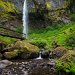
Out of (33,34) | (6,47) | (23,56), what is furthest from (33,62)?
(33,34)

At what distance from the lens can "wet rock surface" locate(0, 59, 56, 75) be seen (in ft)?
136

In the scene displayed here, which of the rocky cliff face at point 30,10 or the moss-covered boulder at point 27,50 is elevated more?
the rocky cliff face at point 30,10

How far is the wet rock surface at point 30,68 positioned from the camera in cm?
4144

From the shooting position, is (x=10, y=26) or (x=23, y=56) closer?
(x=23, y=56)

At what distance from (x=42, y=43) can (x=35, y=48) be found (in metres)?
3.84

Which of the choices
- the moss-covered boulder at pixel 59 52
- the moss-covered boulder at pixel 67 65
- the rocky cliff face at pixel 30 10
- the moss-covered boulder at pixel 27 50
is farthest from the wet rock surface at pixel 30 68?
the rocky cliff face at pixel 30 10

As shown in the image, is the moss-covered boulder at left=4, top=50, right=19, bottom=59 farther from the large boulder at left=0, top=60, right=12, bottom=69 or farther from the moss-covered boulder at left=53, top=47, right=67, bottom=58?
the moss-covered boulder at left=53, top=47, right=67, bottom=58

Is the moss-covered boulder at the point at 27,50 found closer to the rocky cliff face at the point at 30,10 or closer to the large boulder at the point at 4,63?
the large boulder at the point at 4,63

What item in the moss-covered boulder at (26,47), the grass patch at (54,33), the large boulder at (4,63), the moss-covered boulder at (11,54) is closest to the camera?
the large boulder at (4,63)

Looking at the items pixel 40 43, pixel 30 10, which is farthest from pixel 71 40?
pixel 30 10

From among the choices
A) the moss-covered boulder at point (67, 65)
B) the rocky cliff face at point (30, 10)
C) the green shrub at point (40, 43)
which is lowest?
the green shrub at point (40, 43)

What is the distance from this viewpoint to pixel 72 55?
39875 mm

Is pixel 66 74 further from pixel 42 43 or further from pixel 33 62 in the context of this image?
pixel 42 43

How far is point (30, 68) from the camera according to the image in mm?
44250
